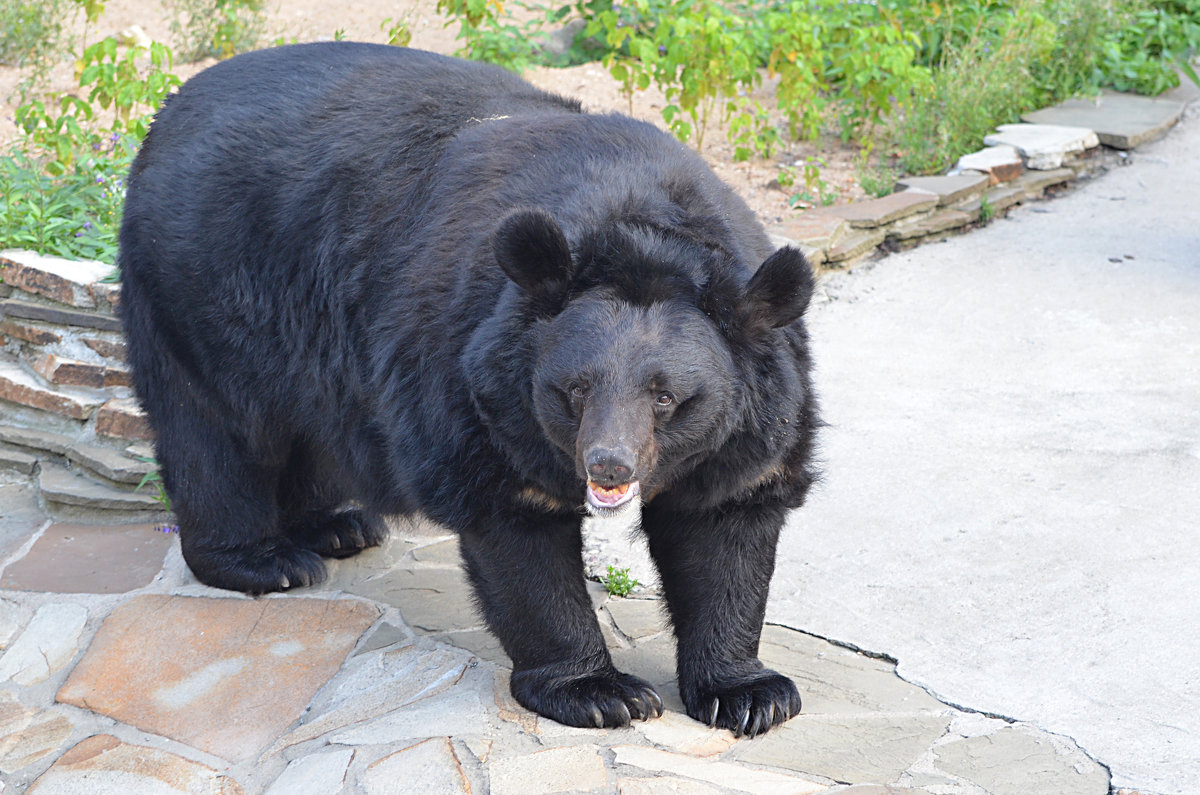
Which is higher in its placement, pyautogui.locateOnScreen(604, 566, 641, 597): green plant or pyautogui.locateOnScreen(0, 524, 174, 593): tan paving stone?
pyautogui.locateOnScreen(604, 566, 641, 597): green plant

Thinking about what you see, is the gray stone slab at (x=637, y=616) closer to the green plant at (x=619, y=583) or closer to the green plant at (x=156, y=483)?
the green plant at (x=619, y=583)

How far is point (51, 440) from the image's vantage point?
5.21 meters

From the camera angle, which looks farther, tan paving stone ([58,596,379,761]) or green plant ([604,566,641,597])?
green plant ([604,566,641,597])

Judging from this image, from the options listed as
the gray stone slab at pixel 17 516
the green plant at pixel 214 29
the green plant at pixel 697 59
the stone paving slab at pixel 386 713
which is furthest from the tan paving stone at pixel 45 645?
the green plant at pixel 214 29

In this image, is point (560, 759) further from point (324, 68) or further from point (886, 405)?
point (886, 405)

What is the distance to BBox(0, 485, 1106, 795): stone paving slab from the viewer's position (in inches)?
121

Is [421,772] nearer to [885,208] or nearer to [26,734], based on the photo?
[26,734]

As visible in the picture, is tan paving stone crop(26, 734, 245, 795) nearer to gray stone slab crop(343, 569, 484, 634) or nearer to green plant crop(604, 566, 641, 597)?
gray stone slab crop(343, 569, 484, 634)

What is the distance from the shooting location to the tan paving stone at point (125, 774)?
333cm

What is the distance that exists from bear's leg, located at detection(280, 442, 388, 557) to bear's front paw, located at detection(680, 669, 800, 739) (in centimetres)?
153

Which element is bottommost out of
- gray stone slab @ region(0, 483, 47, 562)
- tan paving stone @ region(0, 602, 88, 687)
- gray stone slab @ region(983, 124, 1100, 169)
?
gray stone slab @ region(0, 483, 47, 562)

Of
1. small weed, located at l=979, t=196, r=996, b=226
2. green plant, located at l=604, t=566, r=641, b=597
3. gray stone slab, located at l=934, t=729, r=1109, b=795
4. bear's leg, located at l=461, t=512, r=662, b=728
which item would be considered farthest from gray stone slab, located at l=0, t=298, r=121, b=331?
small weed, located at l=979, t=196, r=996, b=226

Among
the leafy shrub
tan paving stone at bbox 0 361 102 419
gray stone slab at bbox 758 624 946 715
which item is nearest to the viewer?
gray stone slab at bbox 758 624 946 715

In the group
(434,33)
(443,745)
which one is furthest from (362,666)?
(434,33)
